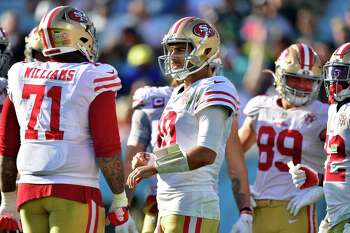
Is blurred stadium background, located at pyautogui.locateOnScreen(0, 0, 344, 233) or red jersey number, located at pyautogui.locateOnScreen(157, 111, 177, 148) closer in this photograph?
red jersey number, located at pyautogui.locateOnScreen(157, 111, 177, 148)

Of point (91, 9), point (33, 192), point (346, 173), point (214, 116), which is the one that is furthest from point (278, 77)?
point (91, 9)

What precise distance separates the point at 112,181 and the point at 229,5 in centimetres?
694

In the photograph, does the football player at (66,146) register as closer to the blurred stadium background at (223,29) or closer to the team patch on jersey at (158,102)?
the team patch on jersey at (158,102)

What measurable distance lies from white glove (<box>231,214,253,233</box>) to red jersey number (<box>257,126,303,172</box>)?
61 cm

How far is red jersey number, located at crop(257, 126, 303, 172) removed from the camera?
21.9 feet

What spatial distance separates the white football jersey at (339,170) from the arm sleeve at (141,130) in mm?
1447

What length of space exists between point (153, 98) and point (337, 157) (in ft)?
4.92

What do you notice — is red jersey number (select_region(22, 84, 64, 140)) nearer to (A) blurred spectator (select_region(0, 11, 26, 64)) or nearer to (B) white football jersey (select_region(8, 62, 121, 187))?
(B) white football jersey (select_region(8, 62, 121, 187))

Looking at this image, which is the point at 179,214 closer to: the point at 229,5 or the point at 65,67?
the point at 65,67

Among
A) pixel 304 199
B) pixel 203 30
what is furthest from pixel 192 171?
pixel 304 199

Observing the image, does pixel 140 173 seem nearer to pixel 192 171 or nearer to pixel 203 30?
pixel 192 171

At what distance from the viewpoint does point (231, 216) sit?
8.46 m

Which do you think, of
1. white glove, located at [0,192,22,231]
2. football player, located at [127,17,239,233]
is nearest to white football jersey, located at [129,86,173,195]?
football player, located at [127,17,239,233]

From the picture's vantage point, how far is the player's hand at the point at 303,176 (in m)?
6.08
